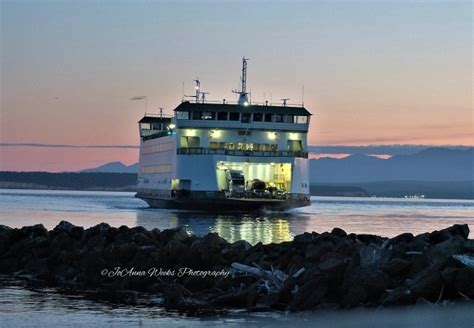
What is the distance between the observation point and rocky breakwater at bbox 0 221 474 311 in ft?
44.5

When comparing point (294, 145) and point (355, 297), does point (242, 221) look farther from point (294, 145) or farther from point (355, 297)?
point (355, 297)

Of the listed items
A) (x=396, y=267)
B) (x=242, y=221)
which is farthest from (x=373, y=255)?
(x=242, y=221)

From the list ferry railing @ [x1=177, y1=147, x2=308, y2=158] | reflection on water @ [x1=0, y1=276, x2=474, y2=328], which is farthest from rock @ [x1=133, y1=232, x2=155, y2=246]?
ferry railing @ [x1=177, y1=147, x2=308, y2=158]

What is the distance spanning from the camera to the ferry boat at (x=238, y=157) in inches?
2103

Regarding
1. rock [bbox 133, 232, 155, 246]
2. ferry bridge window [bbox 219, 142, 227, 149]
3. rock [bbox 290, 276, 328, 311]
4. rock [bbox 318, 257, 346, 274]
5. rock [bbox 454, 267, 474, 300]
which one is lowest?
rock [bbox 290, 276, 328, 311]

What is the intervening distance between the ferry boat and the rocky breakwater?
3049 centimetres

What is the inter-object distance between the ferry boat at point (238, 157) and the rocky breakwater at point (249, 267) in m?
30.5

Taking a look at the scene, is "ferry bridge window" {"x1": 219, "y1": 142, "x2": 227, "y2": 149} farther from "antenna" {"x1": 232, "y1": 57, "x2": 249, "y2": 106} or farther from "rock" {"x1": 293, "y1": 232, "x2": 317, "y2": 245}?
"rock" {"x1": 293, "y1": 232, "x2": 317, "y2": 245}

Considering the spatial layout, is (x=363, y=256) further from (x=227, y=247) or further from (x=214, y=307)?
(x=227, y=247)

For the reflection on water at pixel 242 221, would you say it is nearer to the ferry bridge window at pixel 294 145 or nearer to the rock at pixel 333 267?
the ferry bridge window at pixel 294 145

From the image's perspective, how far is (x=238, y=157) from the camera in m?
54.1

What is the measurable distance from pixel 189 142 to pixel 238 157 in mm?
4175

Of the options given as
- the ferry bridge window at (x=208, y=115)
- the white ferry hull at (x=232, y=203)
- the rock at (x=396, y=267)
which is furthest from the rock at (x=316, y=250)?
the ferry bridge window at (x=208, y=115)

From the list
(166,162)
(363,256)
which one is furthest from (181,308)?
(166,162)
